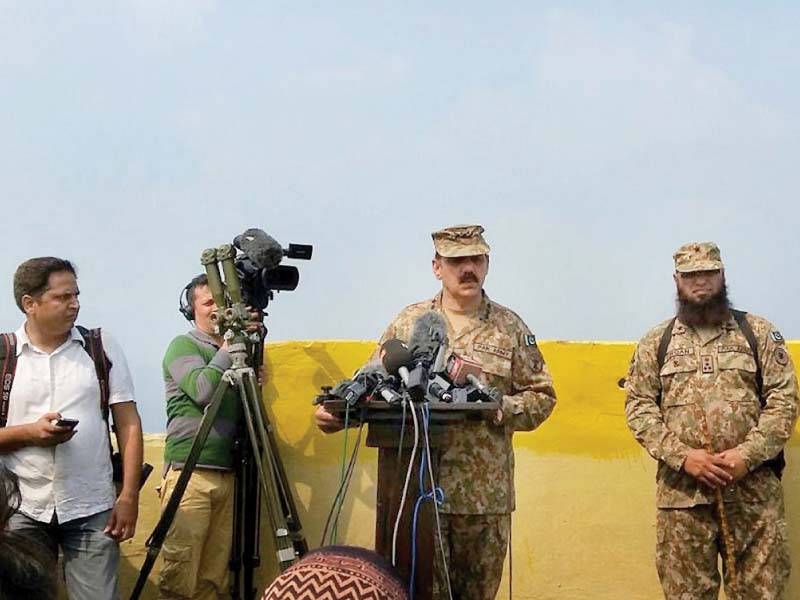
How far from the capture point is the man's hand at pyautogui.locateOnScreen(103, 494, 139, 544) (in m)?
4.16

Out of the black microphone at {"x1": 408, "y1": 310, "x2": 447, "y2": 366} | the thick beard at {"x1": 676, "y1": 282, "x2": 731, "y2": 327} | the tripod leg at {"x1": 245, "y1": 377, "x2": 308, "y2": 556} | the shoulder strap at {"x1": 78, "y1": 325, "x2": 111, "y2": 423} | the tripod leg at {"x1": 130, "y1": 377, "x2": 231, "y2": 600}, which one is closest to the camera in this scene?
the black microphone at {"x1": 408, "y1": 310, "x2": 447, "y2": 366}

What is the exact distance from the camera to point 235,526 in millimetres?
5066

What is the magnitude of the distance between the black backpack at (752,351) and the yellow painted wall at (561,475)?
533 mm

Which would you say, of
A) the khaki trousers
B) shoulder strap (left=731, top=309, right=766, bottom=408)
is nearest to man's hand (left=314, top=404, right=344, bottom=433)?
the khaki trousers

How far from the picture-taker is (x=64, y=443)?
4.12 m

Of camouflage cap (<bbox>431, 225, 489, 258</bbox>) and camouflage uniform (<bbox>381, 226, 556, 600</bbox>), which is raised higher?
camouflage cap (<bbox>431, 225, 489, 258</bbox>)

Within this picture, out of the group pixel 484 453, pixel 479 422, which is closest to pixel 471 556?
pixel 484 453

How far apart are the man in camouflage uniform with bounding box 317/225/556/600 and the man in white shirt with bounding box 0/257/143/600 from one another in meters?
1.33

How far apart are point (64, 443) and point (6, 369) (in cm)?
38

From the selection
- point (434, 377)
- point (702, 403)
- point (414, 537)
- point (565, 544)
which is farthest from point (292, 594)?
point (565, 544)

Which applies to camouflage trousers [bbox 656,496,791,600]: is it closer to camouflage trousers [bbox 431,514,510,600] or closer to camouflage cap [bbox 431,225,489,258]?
camouflage trousers [bbox 431,514,510,600]

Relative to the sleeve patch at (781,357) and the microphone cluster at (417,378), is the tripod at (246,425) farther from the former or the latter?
the sleeve patch at (781,357)

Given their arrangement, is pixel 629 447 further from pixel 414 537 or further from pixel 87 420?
pixel 87 420

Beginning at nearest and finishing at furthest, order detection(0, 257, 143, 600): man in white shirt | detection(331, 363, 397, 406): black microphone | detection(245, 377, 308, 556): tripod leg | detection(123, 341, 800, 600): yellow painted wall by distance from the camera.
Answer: detection(331, 363, 397, 406): black microphone, detection(0, 257, 143, 600): man in white shirt, detection(245, 377, 308, 556): tripod leg, detection(123, 341, 800, 600): yellow painted wall
